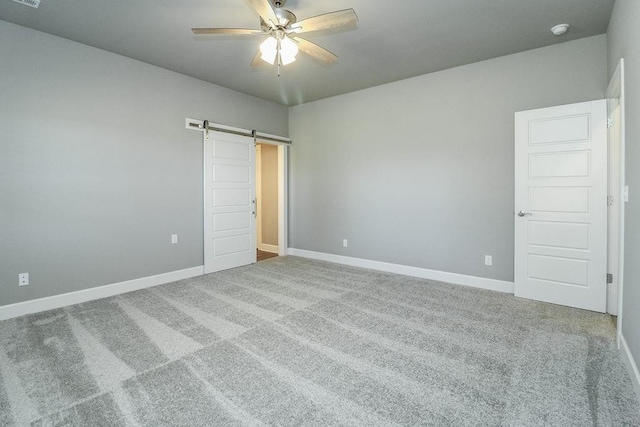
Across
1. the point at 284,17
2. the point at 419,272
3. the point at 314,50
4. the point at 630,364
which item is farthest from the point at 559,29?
the point at 419,272

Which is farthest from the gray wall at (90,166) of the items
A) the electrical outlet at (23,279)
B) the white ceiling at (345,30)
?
the white ceiling at (345,30)

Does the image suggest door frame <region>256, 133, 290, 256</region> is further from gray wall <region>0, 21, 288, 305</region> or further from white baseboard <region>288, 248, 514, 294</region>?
gray wall <region>0, 21, 288, 305</region>

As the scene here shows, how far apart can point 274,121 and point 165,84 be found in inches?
77.6

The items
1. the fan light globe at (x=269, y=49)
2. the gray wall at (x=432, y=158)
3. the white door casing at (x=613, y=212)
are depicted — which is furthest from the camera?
the gray wall at (x=432, y=158)

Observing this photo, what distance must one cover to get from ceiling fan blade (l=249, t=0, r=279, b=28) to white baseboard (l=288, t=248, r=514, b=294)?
3.53 m

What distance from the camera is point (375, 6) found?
2.67 meters

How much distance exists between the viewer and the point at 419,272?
172 inches

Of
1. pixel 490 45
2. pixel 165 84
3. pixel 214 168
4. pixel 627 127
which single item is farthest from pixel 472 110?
pixel 165 84

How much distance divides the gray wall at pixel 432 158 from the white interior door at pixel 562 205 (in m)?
0.25

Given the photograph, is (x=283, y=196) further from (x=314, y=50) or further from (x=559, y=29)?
(x=559, y=29)

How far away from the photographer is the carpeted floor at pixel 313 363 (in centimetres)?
168

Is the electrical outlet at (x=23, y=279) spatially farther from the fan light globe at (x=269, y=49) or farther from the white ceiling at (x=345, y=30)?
the fan light globe at (x=269, y=49)

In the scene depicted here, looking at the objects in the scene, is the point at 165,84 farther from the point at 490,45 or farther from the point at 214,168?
the point at 490,45

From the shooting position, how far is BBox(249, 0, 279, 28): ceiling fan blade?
202 cm
